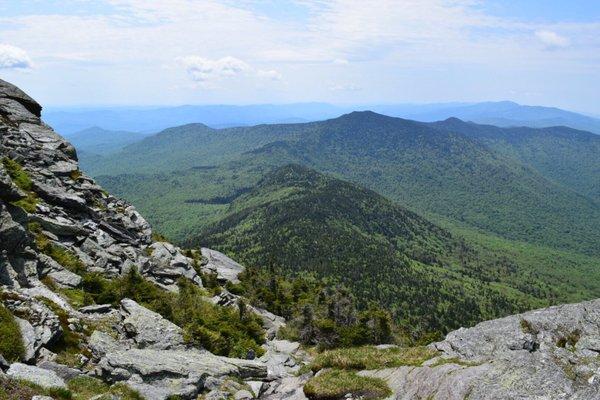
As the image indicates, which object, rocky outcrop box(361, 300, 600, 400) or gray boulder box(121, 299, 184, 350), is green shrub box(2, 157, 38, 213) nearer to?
gray boulder box(121, 299, 184, 350)

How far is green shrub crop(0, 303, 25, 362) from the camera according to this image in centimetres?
2014

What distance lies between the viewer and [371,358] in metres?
28.1

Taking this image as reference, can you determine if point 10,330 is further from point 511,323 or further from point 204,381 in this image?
point 511,323

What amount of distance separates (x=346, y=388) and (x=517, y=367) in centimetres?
844

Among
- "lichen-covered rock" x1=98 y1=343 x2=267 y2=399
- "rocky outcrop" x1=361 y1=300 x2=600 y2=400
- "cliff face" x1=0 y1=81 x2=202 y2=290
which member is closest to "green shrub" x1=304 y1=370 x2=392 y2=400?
"rocky outcrop" x1=361 y1=300 x2=600 y2=400

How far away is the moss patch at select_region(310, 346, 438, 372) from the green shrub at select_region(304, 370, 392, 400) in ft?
8.99

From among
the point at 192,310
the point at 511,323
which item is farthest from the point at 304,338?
the point at 511,323

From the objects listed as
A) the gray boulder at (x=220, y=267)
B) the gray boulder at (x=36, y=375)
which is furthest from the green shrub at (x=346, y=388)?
the gray boulder at (x=220, y=267)

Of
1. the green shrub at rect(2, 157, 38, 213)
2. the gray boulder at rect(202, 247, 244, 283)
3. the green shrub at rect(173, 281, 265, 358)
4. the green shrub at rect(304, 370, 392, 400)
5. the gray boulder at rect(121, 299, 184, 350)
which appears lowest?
the gray boulder at rect(202, 247, 244, 283)

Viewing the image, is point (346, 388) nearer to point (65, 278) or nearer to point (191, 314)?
point (191, 314)

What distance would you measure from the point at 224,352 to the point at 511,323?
22.5 meters

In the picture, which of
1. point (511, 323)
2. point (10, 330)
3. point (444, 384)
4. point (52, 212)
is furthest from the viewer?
point (52, 212)

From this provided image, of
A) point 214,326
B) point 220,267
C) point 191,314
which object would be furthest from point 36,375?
point 220,267

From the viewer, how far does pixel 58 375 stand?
2091cm
